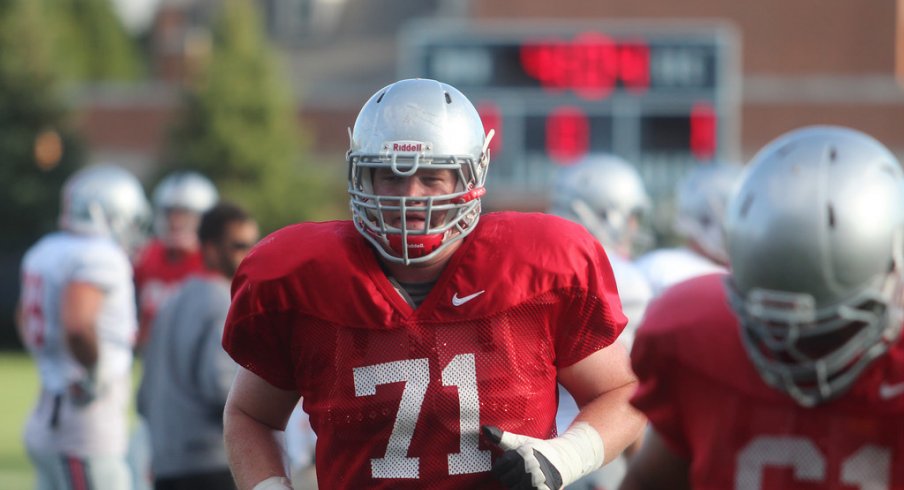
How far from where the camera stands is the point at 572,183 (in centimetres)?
592

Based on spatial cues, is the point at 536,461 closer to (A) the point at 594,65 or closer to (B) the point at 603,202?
(B) the point at 603,202

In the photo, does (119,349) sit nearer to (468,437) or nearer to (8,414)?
(468,437)

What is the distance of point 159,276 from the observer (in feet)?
24.8

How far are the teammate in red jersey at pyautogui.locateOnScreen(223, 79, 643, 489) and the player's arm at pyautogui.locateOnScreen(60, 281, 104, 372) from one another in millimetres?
2666

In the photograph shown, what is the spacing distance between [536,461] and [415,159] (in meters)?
0.62

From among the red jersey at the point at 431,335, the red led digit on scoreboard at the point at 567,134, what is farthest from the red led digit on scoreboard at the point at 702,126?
the red jersey at the point at 431,335

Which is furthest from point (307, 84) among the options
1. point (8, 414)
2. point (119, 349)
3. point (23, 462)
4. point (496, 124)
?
point (119, 349)

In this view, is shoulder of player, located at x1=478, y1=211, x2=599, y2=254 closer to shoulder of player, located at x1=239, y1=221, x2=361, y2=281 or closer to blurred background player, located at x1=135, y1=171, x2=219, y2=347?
shoulder of player, located at x1=239, y1=221, x2=361, y2=281

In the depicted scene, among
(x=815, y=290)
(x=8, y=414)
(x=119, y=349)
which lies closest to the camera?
(x=815, y=290)

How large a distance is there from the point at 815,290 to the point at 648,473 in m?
0.62

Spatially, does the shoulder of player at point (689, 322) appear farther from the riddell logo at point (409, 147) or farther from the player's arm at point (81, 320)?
the player's arm at point (81, 320)

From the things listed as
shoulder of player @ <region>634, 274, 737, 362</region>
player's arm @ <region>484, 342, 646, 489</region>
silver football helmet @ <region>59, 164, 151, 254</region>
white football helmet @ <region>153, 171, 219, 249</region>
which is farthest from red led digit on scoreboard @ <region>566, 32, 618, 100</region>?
shoulder of player @ <region>634, 274, 737, 362</region>

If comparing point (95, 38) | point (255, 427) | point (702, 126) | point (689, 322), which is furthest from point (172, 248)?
point (95, 38)

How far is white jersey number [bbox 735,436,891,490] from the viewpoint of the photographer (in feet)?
7.23
